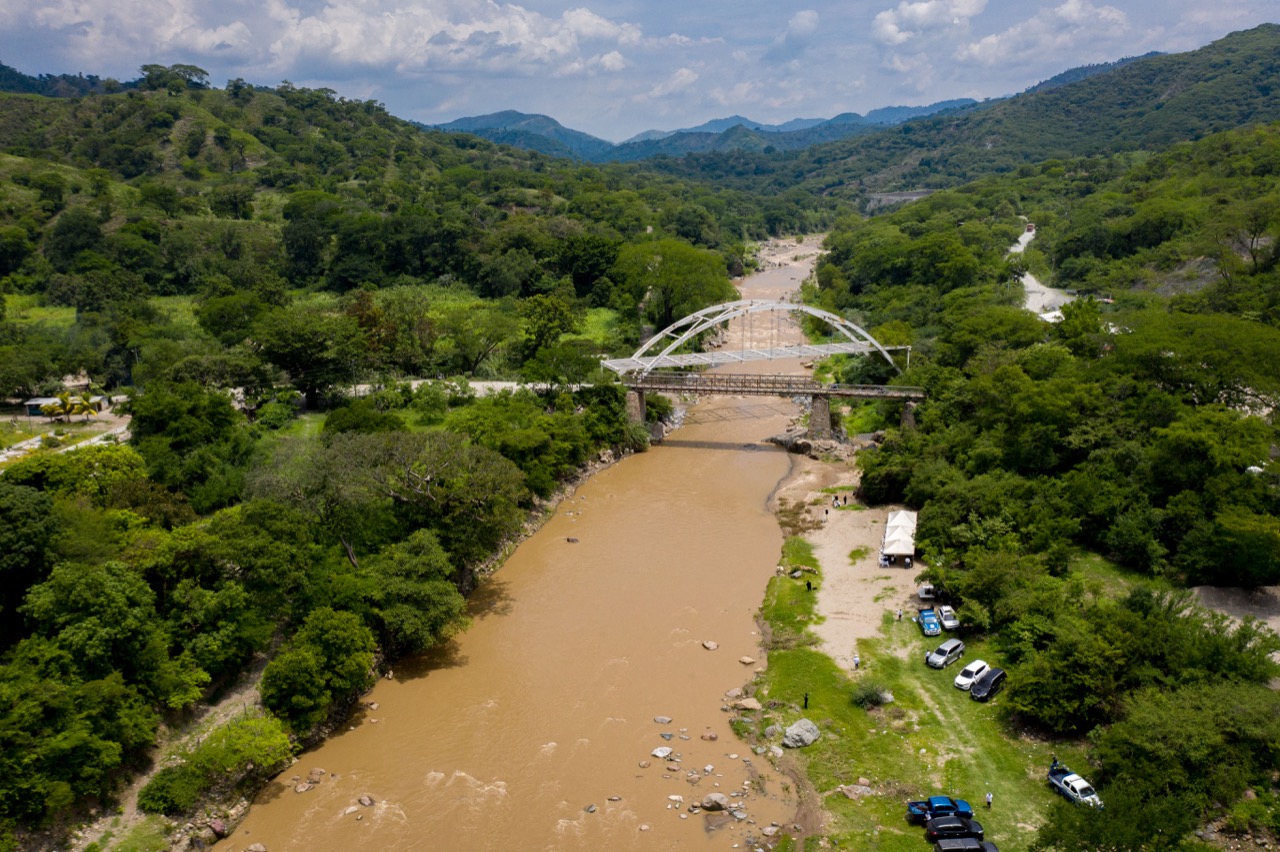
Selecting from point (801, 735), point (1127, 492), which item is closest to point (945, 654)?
point (801, 735)

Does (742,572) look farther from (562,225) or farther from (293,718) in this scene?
(562,225)

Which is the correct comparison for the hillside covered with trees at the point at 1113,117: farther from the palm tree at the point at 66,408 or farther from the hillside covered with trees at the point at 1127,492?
the palm tree at the point at 66,408

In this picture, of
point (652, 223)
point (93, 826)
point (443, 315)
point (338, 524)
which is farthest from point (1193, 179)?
point (93, 826)

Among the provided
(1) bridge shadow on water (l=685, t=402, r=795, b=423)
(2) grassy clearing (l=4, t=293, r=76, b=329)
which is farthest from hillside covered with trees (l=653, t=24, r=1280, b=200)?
(2) grassy clearing (l=4, t=293, r=76, b=329)

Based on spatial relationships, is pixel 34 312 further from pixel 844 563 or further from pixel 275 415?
pixel 844 563

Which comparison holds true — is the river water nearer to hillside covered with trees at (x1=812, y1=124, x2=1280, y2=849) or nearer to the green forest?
the green forest

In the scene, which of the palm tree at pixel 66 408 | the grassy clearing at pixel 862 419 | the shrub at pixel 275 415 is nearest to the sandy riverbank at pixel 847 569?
the grassy clearing at pixel 862 419
